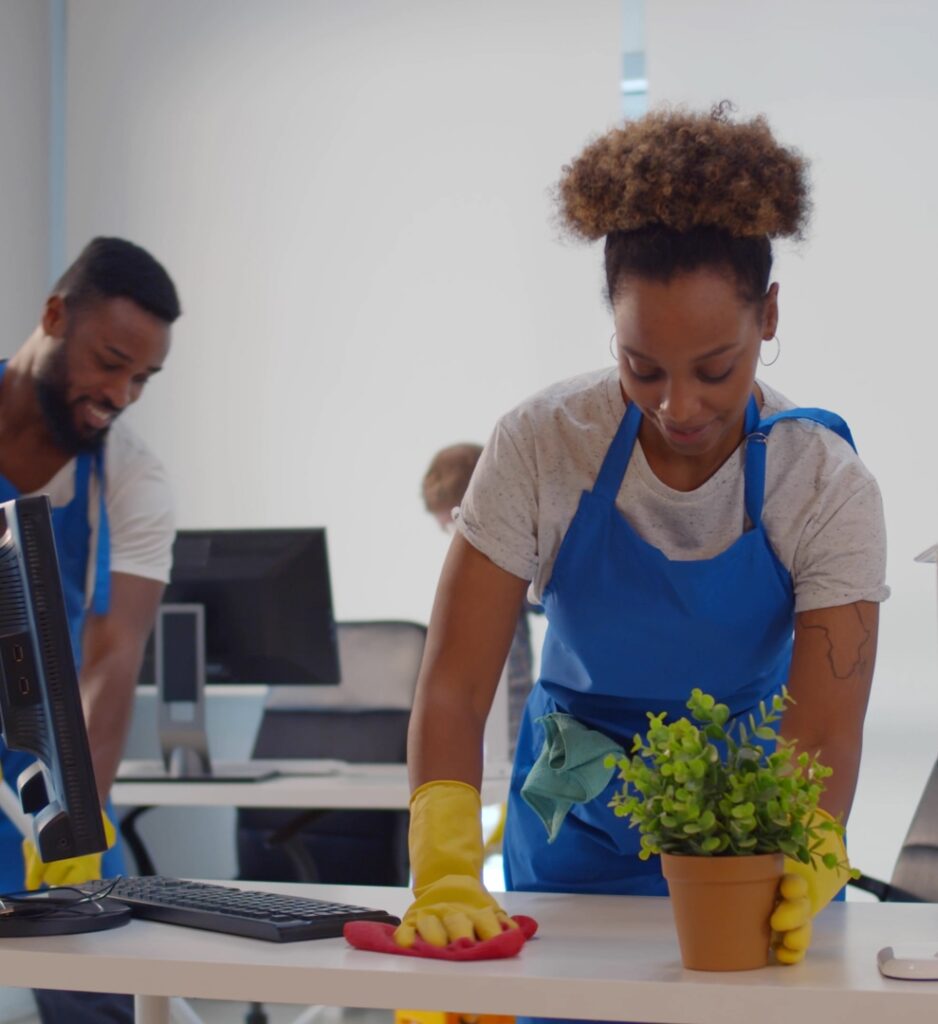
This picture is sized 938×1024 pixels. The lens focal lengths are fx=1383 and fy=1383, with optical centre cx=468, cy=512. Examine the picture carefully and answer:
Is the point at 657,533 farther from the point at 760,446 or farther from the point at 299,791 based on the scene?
the point at 299,791

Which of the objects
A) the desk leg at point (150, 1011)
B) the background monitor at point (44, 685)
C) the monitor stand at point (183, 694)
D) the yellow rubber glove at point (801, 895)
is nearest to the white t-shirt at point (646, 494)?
the yellow rubber glove at point (801, 895)

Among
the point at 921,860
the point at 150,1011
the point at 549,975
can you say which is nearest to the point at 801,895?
the point at 549,975

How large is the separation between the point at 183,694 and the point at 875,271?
213 centimetres

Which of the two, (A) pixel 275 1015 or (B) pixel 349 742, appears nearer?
(B) pixel 349 742

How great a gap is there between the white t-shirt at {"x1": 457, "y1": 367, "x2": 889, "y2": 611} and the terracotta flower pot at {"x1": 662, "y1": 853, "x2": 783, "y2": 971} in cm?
39

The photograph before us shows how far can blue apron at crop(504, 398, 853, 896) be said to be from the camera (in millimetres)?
1363

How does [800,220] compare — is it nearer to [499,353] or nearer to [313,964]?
[313,964]

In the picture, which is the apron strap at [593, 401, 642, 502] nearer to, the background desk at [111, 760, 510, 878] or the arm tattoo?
the arm tattoo

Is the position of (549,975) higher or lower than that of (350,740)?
higher

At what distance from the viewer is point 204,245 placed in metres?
4.32

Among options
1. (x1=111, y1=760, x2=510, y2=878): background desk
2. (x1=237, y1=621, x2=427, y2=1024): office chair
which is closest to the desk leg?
(x1=111, y1=760, x2=510, y2=878): background desk

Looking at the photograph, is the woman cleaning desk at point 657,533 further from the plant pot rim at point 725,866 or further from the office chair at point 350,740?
the office chair at point 350,740

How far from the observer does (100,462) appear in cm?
205

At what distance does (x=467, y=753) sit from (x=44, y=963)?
0.41 meters
